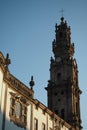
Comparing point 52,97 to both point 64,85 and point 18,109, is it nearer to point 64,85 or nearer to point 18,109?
point 64,85

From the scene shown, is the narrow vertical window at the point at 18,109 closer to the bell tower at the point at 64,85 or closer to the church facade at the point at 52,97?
the church facade at the point at 52,97

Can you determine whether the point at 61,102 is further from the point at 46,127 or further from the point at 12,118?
the point at 12,118

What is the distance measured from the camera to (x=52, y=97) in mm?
74812

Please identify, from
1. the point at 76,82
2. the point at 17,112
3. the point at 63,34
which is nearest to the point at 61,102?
the point at 76,82

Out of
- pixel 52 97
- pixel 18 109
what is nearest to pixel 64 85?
pixel 52 97

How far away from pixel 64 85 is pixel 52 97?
397 cm

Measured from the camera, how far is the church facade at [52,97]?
3803 centimetres

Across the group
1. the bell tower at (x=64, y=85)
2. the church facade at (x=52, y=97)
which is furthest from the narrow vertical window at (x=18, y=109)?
the bell tower at (x=64, y=85)

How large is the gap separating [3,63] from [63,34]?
165 ft

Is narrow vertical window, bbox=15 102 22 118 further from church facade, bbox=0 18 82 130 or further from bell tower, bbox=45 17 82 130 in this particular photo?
bell tower, bbox=45 17 82 130

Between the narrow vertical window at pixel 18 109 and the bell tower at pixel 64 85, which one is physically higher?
the bell tower at pixel 64 85

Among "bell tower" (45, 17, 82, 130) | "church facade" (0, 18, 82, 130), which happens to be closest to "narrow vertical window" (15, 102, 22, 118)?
"church facade" (0, 18, 82, 130)

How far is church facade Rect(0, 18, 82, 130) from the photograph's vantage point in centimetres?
3803

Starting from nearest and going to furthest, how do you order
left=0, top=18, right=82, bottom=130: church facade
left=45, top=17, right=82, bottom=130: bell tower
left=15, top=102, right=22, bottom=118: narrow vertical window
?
1. left=0, top=18, right=82, bottom=130: church facade
2. left=15, top=102, right=22, bottom=118: narrow vertical window
3. left=45, top=17, right=82, bottom=130: bell tower
